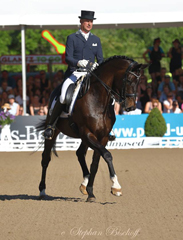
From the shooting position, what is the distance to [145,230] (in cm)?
606

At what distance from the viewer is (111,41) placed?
152 feet

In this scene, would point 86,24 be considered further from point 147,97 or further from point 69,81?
point 147,97

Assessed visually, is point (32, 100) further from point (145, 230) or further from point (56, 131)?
point (145, 230)

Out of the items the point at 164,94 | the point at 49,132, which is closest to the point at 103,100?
the point at 49,132

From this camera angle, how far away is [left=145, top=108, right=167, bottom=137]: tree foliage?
16672 mm

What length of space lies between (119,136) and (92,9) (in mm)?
3910

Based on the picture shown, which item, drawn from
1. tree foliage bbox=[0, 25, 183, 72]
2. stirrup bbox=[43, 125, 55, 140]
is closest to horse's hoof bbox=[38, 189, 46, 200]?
stirrup bbox=[43, 125, 55, 140]

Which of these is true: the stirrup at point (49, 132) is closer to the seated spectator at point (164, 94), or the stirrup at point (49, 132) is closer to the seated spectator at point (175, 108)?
the seated spectator at point (175, 108)

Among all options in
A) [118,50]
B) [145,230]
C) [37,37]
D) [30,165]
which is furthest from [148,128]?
[118,50]

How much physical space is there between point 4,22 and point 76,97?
373 inches

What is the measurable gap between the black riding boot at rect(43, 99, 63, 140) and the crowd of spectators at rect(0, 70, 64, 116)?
8.61 meters

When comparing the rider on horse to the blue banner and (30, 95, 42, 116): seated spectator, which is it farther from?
(30, 95, 42, 116): seated spectator

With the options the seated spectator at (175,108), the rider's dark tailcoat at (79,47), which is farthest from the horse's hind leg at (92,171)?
the seated spectator at (175,108)

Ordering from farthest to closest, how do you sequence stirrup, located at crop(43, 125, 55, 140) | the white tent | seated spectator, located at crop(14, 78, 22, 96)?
seated spectator, located at crop(14, 78, 22, 96), the white tent, stirrup, located at crop(43, 125, 55, 140)
